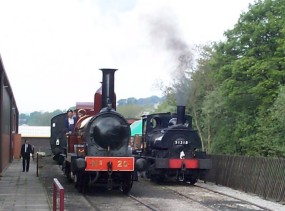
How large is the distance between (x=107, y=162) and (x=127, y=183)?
1.40 metres

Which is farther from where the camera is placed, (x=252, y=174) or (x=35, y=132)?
(x=35, y=132)

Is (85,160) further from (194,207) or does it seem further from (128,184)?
(194,207)

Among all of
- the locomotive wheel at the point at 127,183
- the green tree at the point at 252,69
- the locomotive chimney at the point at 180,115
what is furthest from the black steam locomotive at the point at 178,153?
the green tree at the point at 252,69

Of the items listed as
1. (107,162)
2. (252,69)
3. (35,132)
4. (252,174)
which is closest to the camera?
(107,162)

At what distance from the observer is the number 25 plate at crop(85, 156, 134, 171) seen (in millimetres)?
16141

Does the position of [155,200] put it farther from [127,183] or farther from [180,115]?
[180,115]

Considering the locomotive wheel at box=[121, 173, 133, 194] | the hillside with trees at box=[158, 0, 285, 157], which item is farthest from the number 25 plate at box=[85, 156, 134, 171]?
the hillside with trees at box=[158, 0, 285, 157]

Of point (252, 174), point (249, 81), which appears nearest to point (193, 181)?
point (252, 174)

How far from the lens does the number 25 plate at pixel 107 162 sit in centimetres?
1614

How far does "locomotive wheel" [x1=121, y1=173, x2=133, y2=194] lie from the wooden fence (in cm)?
414

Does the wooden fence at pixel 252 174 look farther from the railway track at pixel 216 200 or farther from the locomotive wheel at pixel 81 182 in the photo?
the locomotive wheel at pixel 81 182

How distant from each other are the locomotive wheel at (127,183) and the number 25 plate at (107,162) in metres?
0.74

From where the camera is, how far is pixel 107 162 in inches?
638

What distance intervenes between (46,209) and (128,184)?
4388 millimetres
